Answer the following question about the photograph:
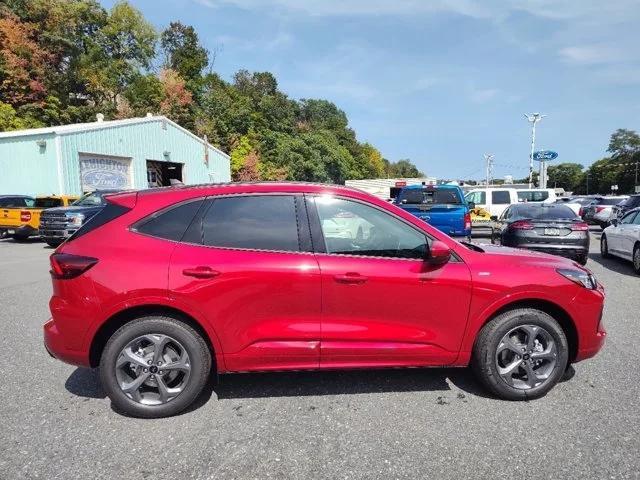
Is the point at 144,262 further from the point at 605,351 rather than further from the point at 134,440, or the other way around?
the point at 605,351

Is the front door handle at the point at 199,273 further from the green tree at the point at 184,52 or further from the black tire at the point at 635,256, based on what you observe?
the green tree at the point at 184,52

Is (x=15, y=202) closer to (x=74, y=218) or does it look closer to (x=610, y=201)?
(x=74, y=218)

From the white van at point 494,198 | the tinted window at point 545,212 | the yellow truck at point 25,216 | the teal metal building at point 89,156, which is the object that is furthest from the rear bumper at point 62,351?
the teal metal building at point 89,156

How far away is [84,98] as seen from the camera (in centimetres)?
4288

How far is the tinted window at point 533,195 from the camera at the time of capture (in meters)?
22.1

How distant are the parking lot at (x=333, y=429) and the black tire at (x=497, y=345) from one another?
10cm

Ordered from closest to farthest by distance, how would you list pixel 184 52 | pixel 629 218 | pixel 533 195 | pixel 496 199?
pixel 629 218 < pixel 496 199 < pixel 533 195 < pixel 184 52

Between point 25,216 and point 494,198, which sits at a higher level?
point 494,198

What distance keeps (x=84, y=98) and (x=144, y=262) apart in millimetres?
46825

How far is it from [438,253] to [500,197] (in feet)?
59.5

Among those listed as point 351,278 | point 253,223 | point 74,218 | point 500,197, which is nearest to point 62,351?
point 253,223

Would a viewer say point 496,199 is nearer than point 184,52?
Yes

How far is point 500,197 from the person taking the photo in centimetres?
1994

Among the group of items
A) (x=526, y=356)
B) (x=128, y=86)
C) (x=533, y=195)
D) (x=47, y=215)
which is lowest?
(x=526, y=356)
